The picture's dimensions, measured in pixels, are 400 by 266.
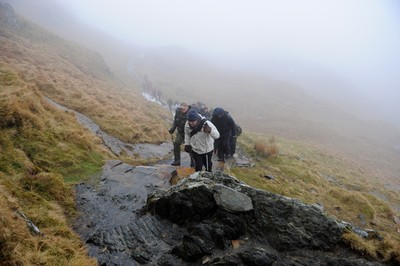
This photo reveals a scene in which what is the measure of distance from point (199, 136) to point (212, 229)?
380cm

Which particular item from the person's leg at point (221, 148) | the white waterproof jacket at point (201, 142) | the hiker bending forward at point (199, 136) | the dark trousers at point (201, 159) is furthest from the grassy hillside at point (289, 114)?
the white waterproof jacket at point (201, 142)

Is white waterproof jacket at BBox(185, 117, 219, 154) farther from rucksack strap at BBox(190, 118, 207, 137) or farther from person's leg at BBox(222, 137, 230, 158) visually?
person's leg at BBox(222, 137, 230, 158)

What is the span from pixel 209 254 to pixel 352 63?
227314 millimetres

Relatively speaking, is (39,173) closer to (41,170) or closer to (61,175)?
(41,170)

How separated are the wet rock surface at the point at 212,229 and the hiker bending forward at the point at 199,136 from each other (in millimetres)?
1577

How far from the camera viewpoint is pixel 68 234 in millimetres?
5770

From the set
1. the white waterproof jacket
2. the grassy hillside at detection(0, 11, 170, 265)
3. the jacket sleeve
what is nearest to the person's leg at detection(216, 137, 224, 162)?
the jacket sleeve

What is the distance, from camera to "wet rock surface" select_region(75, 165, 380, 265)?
5410mm

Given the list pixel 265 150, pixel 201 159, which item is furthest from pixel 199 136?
pixel 265 150

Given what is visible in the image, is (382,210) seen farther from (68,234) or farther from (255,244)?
(68,234)

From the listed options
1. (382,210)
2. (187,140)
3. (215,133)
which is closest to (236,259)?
(215,133)

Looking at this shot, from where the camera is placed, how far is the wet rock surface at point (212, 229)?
5.41m

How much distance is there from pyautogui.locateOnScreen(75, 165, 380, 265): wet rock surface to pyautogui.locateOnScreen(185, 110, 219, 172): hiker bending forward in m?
1.58

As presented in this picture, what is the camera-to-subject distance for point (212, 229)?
5.78 meters
